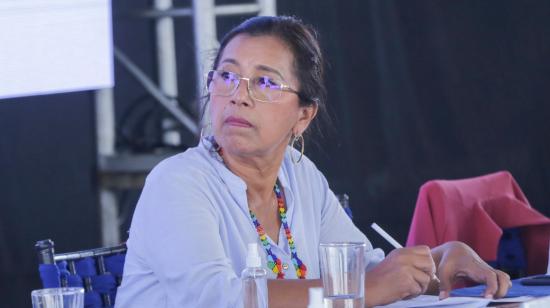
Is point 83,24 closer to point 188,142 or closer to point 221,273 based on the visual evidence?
point 188,142

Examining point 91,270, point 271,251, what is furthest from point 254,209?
point 91,270

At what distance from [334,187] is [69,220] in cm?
128

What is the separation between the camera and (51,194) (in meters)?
4.43

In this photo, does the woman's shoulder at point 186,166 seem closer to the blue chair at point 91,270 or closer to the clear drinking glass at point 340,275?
the blue chair at point 91,270

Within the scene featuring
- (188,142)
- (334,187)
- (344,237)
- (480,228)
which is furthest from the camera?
(334,187)

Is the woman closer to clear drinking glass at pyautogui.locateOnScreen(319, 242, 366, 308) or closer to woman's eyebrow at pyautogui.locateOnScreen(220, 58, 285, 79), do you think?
woman's eyebrow at pyautogui.locateOnScreen(220, 58, 285, 79)

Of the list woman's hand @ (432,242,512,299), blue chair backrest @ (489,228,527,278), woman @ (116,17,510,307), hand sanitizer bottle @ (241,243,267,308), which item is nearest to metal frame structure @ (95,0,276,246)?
blue chair backrest @ (489,228,527,278)

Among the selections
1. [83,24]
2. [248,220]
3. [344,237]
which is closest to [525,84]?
[83,24]

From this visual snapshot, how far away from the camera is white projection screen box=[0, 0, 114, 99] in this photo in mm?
3963

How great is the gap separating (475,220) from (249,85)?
108cm

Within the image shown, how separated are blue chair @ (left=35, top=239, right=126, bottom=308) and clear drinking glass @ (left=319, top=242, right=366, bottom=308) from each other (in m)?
0.74

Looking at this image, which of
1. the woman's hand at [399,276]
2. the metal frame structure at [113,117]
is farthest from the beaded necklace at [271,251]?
the metal frame structure at [113,117]

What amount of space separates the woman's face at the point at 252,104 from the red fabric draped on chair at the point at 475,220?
82 centimetres

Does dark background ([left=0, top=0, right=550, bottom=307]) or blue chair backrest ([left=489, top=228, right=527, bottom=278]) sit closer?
blue chair backrest ([left=489, top=228, right=527, bottom=278])
